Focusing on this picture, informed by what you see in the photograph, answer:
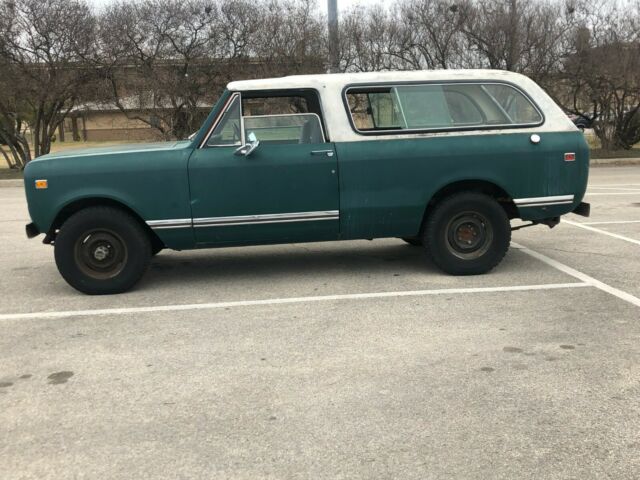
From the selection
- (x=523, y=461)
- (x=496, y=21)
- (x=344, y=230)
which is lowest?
(x=523, y=461)

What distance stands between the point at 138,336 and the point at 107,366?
58 centimetres

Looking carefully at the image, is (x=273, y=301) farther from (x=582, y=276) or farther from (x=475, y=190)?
(x=582, y=276)

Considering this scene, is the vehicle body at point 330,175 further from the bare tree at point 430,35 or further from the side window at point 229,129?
the bare tree at point 430,35

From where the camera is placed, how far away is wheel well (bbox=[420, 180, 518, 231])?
6.09 metres

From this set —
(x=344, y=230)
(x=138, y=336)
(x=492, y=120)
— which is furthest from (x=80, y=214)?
(x=492, y=120)

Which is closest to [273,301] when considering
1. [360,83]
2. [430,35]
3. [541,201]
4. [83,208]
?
[83,208]

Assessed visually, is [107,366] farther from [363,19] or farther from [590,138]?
[590,138]

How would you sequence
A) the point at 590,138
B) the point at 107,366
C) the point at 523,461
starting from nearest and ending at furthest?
1. the point at 523,461
2. the point at 107,366
3. the point at 590,138

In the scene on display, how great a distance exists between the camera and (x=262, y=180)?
5738 millimetres

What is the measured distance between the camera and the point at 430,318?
16.3 feet

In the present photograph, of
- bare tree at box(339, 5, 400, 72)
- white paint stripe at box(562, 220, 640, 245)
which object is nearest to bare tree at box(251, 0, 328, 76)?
bare tree at box(339, 5, 400, 72)

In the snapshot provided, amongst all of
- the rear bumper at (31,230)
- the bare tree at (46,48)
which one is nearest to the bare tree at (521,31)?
the bare tree at (46,48)

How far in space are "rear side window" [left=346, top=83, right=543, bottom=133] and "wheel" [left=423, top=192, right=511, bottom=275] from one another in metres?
0.75

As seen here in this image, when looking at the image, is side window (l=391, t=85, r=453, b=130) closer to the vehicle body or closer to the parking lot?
the vehicle body
